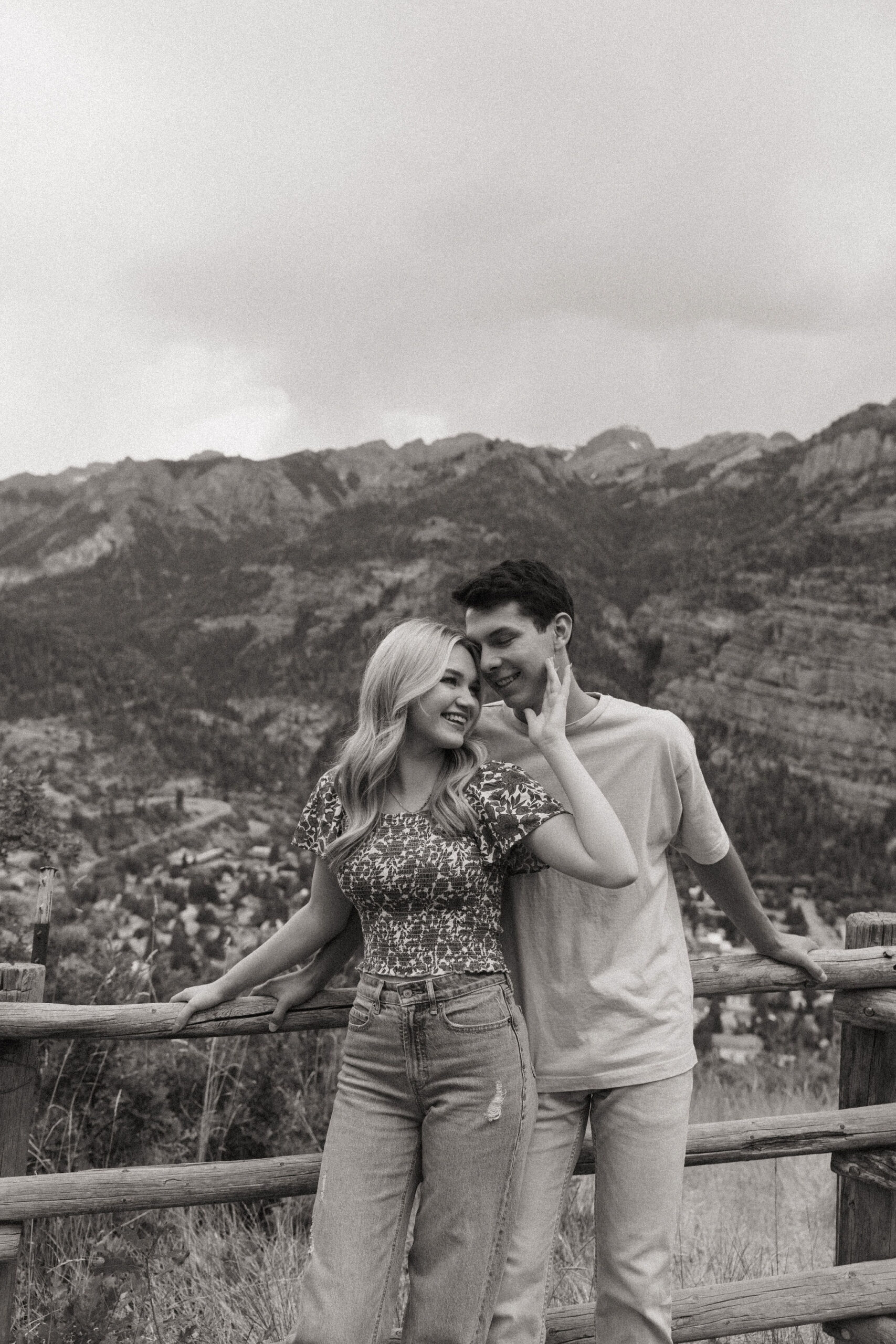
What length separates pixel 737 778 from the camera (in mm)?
80688

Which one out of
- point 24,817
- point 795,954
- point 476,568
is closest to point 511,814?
point 795,954

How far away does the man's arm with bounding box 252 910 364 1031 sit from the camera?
2.64 meters

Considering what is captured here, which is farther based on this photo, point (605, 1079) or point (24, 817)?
point (24, 817)

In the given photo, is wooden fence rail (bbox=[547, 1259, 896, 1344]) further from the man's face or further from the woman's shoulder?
the man's face

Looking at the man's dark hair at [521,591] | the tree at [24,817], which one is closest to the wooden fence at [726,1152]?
the man's dark hair at [521,591]

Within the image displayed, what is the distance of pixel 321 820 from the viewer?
2.50 m

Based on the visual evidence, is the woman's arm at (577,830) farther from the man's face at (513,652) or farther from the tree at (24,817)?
the tree at (24,817)

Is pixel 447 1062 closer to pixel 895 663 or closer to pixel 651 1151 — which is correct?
pixel 651 1151

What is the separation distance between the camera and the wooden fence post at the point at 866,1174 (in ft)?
9.78

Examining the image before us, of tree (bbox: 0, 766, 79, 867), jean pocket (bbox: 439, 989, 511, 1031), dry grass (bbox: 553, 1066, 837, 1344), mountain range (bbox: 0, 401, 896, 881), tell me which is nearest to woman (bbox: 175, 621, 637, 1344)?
jean pocket (bbox: 439, 989, 511, 1031)

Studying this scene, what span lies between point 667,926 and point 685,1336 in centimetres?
109

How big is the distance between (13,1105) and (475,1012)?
112 cm

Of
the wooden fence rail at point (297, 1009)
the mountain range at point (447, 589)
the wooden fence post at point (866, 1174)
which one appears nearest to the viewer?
the wooden fence rail at point (297, 1009)

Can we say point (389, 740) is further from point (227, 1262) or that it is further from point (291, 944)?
point (227, 1262)
